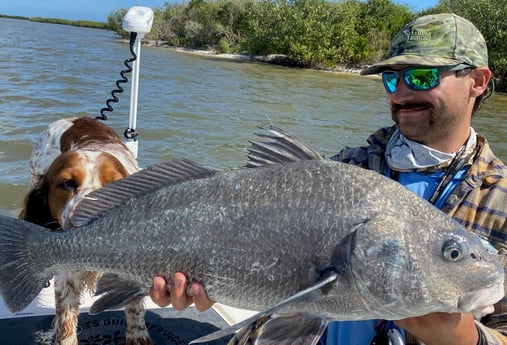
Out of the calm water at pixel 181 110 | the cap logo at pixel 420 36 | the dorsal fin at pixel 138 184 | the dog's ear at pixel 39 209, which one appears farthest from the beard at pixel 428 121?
the calm water at pixel 181 110

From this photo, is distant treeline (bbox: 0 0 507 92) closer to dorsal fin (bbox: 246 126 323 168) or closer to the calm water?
the calm water

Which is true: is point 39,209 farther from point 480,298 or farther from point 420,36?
point 480,298

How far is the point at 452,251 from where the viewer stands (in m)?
1.62

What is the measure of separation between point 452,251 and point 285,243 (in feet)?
1.78

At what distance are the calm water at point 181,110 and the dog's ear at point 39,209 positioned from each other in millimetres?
3031

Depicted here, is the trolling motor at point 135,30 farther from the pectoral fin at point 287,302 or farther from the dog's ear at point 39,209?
the pectoral fin at point 287,302

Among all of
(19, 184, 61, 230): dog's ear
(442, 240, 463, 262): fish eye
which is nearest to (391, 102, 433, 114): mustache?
(442, 240, 463, 262): fish eye

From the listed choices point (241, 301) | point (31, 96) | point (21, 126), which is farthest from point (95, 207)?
point (31, 96)

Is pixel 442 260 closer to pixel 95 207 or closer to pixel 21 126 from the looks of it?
pixel 95 207

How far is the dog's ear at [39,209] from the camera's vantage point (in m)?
3.55

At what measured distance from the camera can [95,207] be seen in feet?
7.05

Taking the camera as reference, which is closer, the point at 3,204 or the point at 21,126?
the point at 3,204

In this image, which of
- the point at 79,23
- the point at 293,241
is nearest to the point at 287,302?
the point at 293,241

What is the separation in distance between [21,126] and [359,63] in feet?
122
